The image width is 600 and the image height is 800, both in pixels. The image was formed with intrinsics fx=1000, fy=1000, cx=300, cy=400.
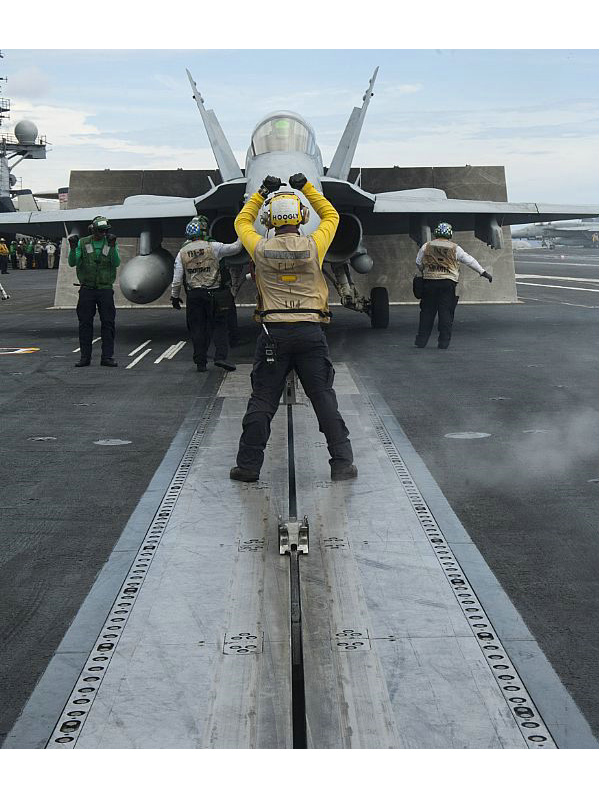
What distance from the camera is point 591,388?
1166 centimetres

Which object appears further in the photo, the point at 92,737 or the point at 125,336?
the point at 125,336

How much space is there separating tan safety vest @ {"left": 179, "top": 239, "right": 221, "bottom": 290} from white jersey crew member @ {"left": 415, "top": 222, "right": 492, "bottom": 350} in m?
3.91

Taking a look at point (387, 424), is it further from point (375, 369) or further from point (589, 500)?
point (375, 369)

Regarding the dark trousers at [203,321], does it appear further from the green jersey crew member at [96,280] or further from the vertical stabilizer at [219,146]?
the vertical stabilizer at [219,146]

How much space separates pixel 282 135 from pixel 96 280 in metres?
3.42

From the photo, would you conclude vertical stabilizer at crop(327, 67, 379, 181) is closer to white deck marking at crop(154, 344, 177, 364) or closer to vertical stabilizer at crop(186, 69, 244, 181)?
vertical stabilizer at crop(186, 69, 244, 181)

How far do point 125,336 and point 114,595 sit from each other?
1409 cm

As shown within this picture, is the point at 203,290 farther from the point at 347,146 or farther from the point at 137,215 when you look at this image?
the point at 347,146

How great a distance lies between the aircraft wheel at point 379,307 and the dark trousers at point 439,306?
2.58m

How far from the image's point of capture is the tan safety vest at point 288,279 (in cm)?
717

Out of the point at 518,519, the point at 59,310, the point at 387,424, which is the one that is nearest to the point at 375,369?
the point at 387,424

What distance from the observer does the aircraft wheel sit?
1894 centimetres

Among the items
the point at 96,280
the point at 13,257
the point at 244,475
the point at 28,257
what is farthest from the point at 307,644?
the point at 28,257

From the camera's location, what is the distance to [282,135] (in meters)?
14.5
